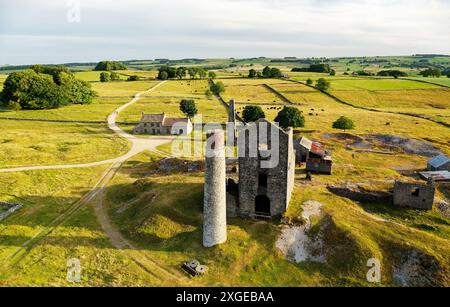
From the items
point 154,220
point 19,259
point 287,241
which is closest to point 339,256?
point 287,241

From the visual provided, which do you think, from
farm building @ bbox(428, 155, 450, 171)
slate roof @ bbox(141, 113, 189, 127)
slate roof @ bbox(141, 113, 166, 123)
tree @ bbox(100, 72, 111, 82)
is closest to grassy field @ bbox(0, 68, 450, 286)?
farm building @ bbox(428, 155, 450, 171)

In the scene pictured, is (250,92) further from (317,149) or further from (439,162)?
(439,162)

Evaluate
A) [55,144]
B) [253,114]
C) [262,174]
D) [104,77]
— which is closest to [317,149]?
[262,174]

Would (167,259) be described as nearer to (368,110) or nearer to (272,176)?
(272,176)

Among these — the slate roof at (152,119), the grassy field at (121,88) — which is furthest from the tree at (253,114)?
the grassy field at (121,88)

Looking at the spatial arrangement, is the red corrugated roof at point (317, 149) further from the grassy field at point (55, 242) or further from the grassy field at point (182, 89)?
the grassy field at point (182, 89)

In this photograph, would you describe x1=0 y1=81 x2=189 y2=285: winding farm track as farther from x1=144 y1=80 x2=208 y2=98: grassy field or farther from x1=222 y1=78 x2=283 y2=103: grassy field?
x1=144 y1=80 x2=208 y2=98: grassy field
